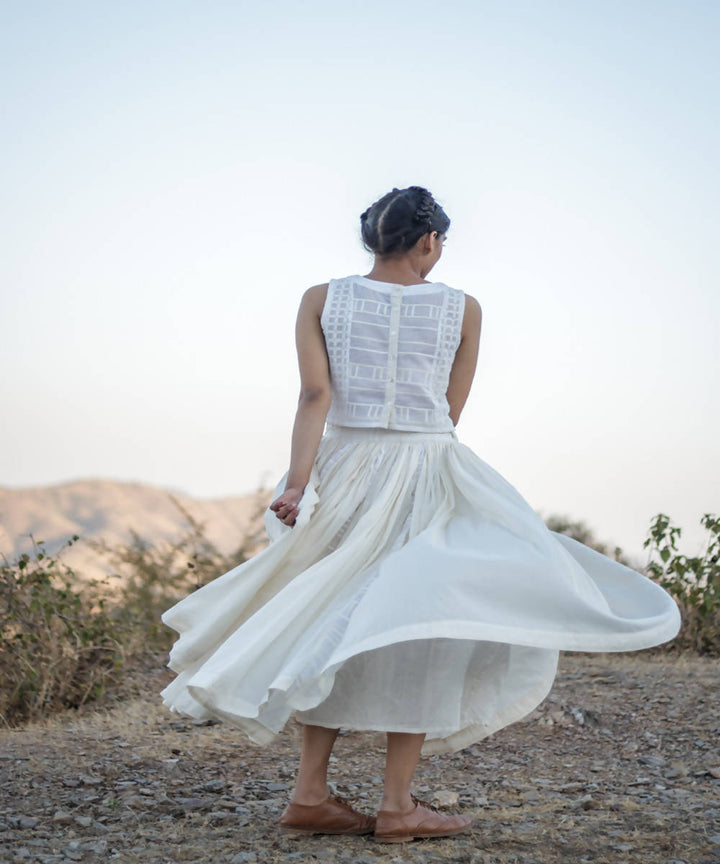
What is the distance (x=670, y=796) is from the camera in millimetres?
3752

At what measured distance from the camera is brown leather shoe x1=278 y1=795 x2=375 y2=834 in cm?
297

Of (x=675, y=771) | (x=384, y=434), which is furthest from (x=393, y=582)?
(x=675, y=771)

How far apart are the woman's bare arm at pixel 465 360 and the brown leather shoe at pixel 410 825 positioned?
1.22 meters

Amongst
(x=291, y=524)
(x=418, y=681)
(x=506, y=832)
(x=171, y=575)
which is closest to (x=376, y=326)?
(x=291, y=524)

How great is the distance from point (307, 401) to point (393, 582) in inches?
27.5

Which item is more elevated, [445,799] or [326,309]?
[326,309]

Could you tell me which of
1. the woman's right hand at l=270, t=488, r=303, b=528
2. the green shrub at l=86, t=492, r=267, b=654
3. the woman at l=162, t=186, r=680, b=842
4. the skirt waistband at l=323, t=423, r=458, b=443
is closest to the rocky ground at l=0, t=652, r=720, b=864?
the woman at l=162, t=186, r=680, b=842

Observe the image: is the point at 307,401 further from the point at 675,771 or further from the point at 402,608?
the point at 675,771

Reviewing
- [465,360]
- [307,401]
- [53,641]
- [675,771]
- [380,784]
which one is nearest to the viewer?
[307,401]

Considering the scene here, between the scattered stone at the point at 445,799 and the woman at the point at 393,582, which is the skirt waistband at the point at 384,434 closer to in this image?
the woman at the point at 393,582

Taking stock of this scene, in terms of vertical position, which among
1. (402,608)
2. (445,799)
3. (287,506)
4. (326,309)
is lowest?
(445,799)

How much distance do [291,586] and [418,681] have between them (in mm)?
455

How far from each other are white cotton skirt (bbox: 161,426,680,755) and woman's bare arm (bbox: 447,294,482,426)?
5.5 inches

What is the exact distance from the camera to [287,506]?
9.77ft
